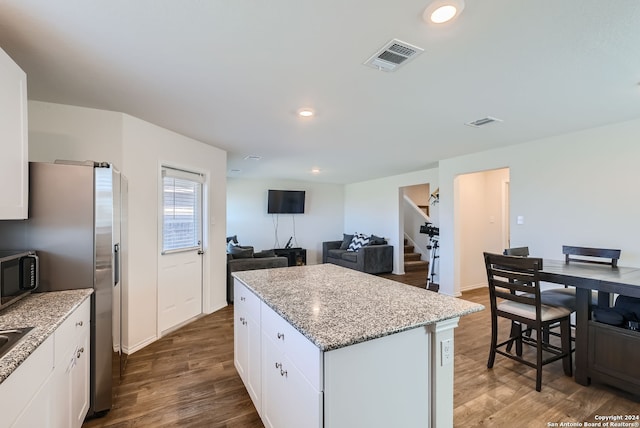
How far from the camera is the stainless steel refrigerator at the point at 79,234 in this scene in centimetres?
179

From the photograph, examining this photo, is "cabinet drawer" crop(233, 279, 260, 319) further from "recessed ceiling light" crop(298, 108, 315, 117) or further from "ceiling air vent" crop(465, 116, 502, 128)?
"ceiling air vent" crop(465, 116, 502, 128)

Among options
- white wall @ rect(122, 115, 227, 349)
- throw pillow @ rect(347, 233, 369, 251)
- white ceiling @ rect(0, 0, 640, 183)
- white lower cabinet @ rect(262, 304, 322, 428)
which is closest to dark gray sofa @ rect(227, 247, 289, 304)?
white wall @ rect(122, 115, 227, 349)

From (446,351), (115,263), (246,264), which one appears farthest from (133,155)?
(446,351)

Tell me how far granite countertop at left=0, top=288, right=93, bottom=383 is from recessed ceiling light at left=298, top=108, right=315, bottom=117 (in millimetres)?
2113

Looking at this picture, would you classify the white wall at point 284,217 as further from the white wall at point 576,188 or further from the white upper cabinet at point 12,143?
the white upper cabinet at point 12,143

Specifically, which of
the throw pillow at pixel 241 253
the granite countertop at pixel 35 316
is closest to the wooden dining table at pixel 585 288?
the granite countertop at pixel 35 316

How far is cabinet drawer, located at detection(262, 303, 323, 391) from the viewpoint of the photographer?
3.86 ft

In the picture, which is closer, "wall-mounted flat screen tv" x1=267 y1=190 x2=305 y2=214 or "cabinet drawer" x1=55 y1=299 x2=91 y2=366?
"cabinet drawer" x1=55 y1=299 x2=91 y2=366

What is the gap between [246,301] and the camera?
7.22 ft

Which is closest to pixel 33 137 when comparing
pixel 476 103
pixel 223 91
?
pixel 223 91

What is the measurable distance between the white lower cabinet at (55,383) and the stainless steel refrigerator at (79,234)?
0.09 m

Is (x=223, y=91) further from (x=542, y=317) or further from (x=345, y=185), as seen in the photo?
(x=345, y=185)

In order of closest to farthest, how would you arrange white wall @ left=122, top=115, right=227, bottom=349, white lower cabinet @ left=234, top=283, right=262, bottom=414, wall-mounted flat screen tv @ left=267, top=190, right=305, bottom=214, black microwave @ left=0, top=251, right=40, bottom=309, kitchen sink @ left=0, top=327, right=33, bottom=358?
kitchen sink @ left=0, top=327, right=33, bottom=358, black microwave @ left=0, top=251, right=40, bottom=309, white lower cabinet @ left=234, top=283, right=262, bottom=414, white wall @ left=122, top=115, right=227, bottom=349, wall-mounted flat screen tv @ left=267, top=190, right=305, bottom=214

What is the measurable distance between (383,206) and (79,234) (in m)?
6.25
